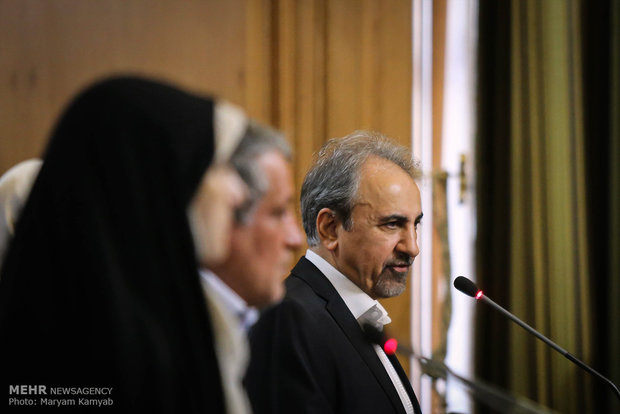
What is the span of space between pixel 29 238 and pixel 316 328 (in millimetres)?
903

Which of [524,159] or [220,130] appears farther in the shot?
[524,159]

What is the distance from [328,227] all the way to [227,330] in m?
0.98

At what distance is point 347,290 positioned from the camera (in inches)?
67.4

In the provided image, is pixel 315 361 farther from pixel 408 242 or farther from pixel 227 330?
pixel 227 330

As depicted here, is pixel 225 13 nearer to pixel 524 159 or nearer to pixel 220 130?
pixel 524 159

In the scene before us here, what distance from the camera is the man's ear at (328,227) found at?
5.84 ft

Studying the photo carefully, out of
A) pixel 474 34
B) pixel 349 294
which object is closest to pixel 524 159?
pixel 474 34

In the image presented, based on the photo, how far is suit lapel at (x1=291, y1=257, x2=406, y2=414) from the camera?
152 cm

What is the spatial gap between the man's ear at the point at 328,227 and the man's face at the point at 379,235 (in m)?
0.02

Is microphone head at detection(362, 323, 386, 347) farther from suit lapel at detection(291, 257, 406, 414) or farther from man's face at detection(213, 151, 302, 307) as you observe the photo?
man's face at detection(213, 151, 302, 307)

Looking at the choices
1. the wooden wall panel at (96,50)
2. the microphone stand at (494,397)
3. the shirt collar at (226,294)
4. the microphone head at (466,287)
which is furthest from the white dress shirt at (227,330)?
the wooden wall panel at (96,50)

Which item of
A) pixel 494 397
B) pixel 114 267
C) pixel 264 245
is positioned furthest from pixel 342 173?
pixel 494 397

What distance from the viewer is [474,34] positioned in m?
3.56

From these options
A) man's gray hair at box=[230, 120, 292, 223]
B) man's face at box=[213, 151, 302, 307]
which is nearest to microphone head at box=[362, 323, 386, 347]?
man's face at box=[213, 151, 302, 307]
